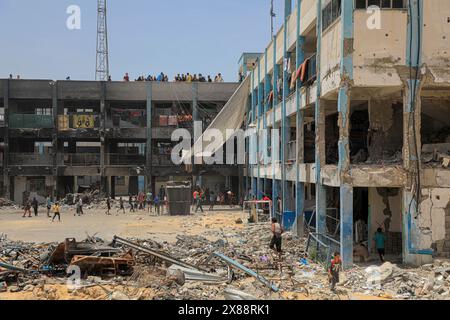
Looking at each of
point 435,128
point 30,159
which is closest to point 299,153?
point 435,128

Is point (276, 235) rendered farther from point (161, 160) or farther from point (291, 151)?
point (161, 160)

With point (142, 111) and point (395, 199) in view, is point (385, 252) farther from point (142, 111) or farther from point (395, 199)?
point (142, 111)

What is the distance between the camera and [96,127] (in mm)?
40688

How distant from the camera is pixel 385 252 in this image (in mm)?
16781

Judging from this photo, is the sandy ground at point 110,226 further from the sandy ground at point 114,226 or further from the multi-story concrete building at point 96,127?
the multi-story concrete building at point 96,127

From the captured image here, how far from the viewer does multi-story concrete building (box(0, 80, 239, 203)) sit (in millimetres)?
40406

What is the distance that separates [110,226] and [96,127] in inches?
659

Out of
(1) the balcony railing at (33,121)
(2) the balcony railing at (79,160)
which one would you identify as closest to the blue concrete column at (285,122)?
(2) the balcony railing at (79,160)

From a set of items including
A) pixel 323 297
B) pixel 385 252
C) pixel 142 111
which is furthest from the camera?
pixel 142 111

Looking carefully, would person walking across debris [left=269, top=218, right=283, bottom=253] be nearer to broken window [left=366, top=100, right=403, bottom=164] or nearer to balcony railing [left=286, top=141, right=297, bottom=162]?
broken window [left=366, top=100, right=403, bottom=164]

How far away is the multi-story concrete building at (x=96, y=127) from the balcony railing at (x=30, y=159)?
0.9 inches

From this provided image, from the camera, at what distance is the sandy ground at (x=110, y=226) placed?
22047 mm

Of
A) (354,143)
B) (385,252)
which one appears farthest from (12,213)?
(385,252)

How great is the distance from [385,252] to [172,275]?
7931 mm
